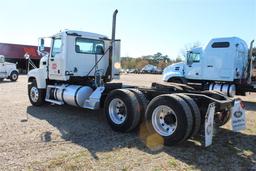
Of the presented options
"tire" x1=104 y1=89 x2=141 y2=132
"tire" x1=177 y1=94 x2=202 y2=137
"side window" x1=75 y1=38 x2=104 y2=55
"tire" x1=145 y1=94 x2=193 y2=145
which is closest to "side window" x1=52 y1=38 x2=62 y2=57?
"side window" x1=75 y1=38 x2=104 y2=55

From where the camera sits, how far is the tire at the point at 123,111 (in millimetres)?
6859

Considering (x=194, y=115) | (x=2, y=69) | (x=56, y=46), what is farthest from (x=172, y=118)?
(x=2, y=69)

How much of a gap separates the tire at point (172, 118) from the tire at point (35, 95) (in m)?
5.35

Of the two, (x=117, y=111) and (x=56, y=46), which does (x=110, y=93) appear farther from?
(x=56, y=46)

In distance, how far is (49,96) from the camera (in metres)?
10.4

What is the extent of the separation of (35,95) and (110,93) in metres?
4.31

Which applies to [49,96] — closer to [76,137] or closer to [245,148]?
[76,137]

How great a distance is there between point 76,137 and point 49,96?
423cm

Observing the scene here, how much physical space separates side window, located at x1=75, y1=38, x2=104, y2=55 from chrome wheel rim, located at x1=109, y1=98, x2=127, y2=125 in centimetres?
288

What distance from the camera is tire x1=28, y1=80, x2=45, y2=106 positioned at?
34.9ft

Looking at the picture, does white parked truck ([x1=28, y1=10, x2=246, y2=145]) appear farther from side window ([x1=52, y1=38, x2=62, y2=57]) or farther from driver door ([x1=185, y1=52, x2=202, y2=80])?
driver door ([x1=185, y1=52, x2=202, y2=80])

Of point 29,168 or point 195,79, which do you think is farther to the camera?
point 195,79

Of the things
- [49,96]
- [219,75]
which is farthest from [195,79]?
[49,96]

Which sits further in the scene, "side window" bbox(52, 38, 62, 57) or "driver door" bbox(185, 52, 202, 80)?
"driver door" bbox(185, 52, 202, 80)
